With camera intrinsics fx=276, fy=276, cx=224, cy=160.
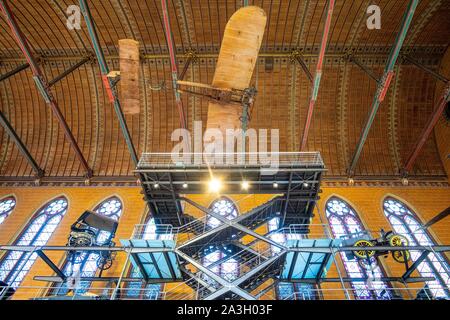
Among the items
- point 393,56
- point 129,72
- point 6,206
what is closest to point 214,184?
point 129,72

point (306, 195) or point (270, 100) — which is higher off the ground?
point (270, 100)

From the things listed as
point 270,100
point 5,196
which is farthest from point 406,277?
point 5,196

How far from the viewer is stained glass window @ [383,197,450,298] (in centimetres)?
1315

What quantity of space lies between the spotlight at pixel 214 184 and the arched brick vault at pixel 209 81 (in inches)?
391

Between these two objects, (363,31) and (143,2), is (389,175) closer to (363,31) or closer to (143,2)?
(363,31)

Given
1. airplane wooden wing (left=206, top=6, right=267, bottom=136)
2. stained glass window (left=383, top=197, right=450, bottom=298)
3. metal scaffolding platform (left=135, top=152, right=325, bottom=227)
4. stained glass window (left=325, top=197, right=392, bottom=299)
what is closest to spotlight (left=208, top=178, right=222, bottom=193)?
metal scaffolding platform (left=135, top=152, right=325, bottom=227)

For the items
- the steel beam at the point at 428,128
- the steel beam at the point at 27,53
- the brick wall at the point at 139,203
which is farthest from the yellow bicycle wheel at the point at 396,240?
the steel beam at the point at 27,53

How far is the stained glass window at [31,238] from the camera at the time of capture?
1412cm

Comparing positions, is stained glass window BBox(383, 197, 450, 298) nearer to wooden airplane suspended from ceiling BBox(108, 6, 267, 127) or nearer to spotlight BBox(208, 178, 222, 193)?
spotlight BBox(208, 178, 222, 193)

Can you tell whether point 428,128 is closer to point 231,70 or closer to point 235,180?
point 235,180

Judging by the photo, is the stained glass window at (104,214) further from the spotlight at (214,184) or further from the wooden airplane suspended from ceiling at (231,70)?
the wooden airplane suspended from ceiling at (231,70)

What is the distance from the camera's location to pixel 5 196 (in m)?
18.3
